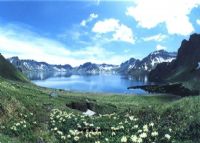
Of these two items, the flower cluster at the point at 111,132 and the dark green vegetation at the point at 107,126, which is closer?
the flower cluster at the point at 111,132

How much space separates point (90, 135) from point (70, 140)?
3.46 ft

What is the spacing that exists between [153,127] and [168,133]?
4.51 feet

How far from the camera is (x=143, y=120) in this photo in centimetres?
2314

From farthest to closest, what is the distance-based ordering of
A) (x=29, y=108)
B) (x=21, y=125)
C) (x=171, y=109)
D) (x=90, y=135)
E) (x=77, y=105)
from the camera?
1. (x=77, y=105)
2. (x=29, y=108)
3. (x=21, y=125)
4. (x=171, y=109)
5. (x=90, y=135)

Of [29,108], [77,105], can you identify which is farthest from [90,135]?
[77,105]

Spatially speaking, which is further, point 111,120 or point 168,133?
point 111,120

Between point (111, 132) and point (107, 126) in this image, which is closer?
point (111, 132)

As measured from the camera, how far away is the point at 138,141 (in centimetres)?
1717

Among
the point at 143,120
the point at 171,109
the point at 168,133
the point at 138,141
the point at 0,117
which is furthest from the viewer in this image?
the point at 0,117

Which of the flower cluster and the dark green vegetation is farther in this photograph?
the dark green vegetation

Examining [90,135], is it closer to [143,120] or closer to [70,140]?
[70,140]

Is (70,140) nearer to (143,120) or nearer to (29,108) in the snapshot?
(143,120)

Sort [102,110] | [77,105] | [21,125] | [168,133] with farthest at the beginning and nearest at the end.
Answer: [102,110] < [77,105] < [21,125] < [168,133]

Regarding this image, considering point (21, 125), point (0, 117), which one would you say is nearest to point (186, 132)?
point (21, 125)
